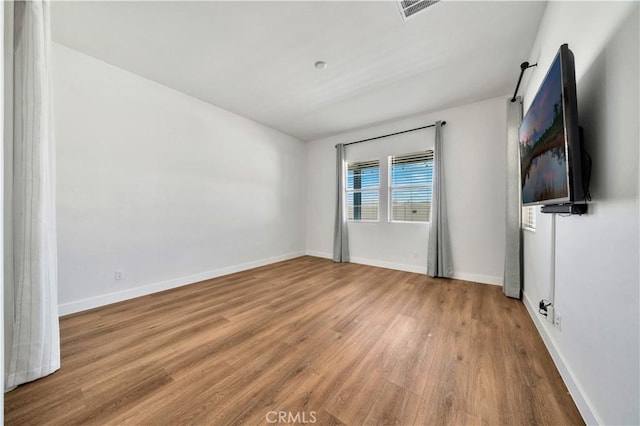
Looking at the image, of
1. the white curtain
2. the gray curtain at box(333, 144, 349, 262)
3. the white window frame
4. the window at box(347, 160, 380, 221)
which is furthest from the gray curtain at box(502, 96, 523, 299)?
the white curtain

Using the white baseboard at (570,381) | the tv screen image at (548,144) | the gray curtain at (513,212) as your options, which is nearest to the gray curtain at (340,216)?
the gray curtain at (513,212)

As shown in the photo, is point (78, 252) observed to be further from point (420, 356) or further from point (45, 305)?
point (420, 356)

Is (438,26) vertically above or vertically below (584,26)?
above

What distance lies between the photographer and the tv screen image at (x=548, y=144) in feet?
3.78

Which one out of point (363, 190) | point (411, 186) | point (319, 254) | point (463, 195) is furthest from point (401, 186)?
point (319, 254)

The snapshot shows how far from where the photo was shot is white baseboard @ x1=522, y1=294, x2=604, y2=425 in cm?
114

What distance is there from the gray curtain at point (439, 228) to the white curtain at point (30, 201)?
14.2ft

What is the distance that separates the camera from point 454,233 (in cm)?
374

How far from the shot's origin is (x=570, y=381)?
1.37 meters

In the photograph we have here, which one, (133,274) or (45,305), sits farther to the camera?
(133,274)

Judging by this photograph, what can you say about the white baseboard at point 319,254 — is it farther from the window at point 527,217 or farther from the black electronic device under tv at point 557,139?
the black electronic device under tv at point 557,139

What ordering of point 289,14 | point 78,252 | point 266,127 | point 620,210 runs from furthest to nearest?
point 266,127 → point 78,252 → point 289,14 → point 620,210

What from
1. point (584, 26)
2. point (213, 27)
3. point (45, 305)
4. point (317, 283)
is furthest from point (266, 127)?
point (584, 26)

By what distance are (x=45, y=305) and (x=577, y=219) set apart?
3.42 metres
